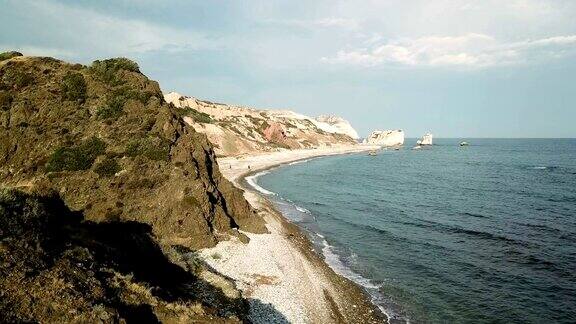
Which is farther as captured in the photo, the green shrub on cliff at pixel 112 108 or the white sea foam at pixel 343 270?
the green shrub on cliff at pixel 112 108

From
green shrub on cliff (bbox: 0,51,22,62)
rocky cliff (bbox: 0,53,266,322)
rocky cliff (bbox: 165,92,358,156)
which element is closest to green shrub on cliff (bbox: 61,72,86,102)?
rocky cliff (bbox: 0,53,266,322)

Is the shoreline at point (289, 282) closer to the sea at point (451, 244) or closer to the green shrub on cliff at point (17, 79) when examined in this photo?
the sea at point (451, 244)

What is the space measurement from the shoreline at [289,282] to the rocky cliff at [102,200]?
192 cm

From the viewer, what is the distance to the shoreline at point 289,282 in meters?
22.1

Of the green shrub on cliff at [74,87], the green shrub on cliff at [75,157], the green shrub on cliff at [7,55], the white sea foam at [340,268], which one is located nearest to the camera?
the white sea foam at [340,268]

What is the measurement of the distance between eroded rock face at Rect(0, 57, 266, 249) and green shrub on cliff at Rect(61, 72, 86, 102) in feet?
0.27

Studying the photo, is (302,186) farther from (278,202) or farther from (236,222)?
(236,222)

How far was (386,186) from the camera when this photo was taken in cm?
7450

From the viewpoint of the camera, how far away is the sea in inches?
989

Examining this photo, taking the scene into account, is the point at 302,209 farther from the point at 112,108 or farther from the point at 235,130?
the point at 235,130

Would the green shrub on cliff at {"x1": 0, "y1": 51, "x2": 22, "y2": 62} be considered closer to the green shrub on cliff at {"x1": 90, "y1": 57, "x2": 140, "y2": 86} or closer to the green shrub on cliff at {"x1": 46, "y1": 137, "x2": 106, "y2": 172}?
the green shrub on cliff at {"x1": 90, "y1": 57, "x2": 140, "y2": 86}

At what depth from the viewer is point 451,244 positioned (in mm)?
37125

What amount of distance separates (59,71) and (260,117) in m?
137

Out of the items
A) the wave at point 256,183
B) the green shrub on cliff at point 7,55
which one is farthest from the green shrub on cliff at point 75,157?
the wave at point 256,183
